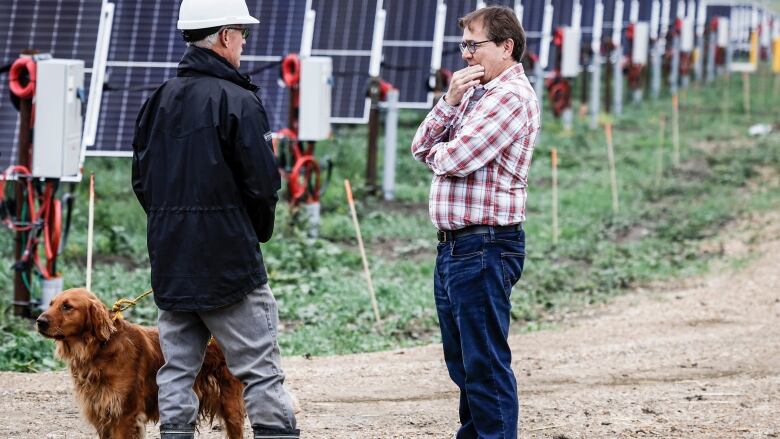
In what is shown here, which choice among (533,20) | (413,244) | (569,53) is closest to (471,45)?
(413,244)

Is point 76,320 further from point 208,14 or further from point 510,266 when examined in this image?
point 510,266

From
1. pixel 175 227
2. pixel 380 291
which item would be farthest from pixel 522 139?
pixel 380 291

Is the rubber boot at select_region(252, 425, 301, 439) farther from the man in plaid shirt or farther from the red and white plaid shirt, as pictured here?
the red and white plaid shirt

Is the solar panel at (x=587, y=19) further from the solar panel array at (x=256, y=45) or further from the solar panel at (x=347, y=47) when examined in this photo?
the solar panel at (x=347, y=47)

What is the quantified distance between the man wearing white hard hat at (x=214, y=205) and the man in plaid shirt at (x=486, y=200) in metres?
0.70

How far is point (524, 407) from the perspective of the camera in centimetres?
704

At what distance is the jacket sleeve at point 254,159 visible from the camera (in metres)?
4.65

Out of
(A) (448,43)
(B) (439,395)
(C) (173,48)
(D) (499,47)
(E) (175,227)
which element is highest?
(A) (448,43)

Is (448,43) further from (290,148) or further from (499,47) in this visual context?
(499,47)

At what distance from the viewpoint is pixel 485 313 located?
5016mm

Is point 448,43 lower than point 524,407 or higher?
higher

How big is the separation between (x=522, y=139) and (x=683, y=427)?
2.25 m

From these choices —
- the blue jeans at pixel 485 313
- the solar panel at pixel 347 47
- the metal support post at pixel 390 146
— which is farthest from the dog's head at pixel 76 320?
the solar panel at pixel 347 47

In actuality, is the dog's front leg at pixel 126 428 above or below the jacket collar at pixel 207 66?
below
